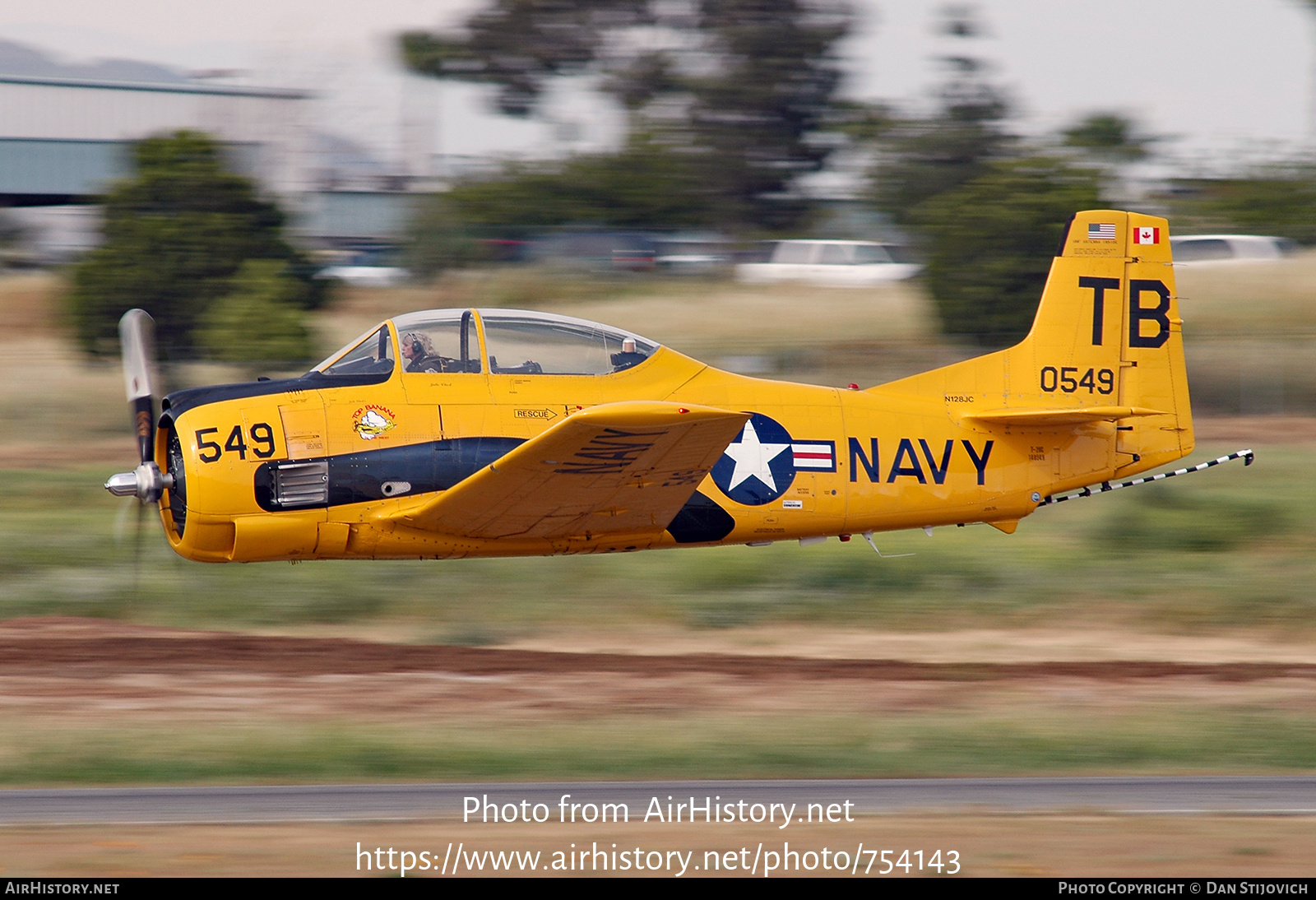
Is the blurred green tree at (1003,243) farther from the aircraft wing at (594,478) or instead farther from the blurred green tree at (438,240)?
the blurred green tree at (438,240)

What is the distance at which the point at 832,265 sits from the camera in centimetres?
3431

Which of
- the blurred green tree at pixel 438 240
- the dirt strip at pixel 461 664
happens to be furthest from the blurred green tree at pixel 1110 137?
the dirt strip at pixel 461 664

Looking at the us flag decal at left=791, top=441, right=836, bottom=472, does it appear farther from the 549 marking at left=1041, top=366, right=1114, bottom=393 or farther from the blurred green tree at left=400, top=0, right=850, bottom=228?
the blurred green tree at left=400, top=0, right=850, bottom=228

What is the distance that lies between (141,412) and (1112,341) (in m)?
7.69

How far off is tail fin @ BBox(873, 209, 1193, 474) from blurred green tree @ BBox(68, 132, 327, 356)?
15581 millimetres

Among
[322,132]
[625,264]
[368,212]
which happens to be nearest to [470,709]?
[625,264]

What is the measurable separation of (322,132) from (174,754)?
34.0 m

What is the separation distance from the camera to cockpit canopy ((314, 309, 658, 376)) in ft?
28.9

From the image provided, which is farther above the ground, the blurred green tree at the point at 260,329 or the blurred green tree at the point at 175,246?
the blurred green tree at the point at 175,246

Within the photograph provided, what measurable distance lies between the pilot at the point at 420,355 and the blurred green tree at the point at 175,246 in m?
14.4

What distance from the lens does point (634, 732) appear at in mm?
8078

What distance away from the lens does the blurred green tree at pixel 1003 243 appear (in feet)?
71.5

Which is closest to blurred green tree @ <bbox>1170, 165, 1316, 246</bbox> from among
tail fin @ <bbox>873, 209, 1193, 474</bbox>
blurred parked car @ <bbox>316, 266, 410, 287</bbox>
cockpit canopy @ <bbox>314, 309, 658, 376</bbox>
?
blurred parked car @ <bbox>316, 266, 410, 287</bbox>

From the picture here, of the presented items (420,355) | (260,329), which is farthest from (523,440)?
(260,329)
